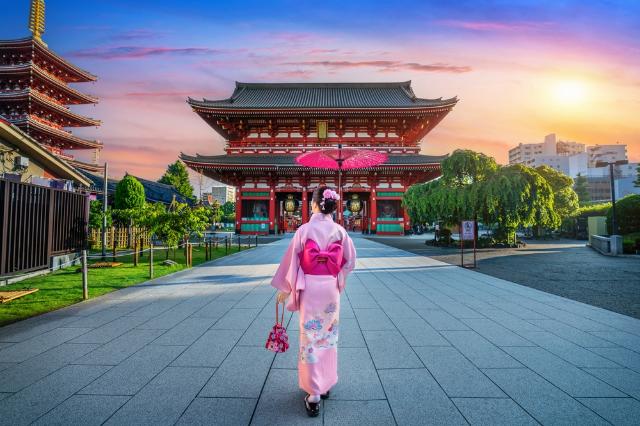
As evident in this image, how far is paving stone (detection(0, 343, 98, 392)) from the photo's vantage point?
2.88m

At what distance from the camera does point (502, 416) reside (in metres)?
2.43

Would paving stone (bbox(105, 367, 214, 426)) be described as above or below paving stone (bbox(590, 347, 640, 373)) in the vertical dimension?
above

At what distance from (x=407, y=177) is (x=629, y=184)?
56880 millimetres

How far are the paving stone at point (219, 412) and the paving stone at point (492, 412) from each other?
1.64 metres

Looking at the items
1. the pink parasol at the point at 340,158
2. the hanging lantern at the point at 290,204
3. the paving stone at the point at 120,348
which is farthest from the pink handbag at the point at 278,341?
the hanging lantern at the point at 290,204

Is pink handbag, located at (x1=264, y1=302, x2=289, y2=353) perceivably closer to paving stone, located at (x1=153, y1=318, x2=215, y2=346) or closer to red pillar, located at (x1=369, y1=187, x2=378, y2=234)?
paving stone, located at (x1=153, y1=318, x2=215, y2=346)

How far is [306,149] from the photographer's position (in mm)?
25938

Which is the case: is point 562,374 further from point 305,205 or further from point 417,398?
point 305,205

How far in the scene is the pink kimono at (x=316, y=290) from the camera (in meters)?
2.62

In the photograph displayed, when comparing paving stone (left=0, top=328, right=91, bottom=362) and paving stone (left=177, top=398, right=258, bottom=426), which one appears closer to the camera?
paving stone (left=177, top=398, right=258, bottom=426)

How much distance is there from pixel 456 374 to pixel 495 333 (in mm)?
1509

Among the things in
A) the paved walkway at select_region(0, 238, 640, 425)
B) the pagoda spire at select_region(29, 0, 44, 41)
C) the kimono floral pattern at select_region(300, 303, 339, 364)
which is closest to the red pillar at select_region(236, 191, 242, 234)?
the pagoda spire at select_region(29, 0, 44, 41)

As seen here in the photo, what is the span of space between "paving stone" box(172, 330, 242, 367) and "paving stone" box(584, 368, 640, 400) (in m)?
3.65

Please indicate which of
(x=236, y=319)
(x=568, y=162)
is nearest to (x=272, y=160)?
(x=236, y=319)
